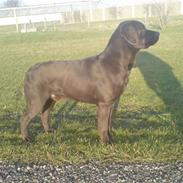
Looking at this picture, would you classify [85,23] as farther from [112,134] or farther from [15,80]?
[112,134]

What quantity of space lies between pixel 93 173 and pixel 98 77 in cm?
161

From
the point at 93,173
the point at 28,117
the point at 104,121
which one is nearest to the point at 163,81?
the point at 104,121

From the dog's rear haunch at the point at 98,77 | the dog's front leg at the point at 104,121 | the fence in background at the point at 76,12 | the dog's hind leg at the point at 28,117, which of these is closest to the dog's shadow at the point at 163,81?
the dog's front leg at the point at 104,121

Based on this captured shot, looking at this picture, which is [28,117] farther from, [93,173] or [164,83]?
[164,83]

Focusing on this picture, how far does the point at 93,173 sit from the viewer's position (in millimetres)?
4672

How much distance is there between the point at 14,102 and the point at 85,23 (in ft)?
94.6

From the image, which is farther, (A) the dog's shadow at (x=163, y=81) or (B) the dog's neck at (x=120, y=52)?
(A) the dog's shadow at (x=163, y=81)

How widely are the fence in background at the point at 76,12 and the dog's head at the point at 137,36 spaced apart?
31290 millimetres

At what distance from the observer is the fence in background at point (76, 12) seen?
37969mm

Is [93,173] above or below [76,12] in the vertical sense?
above

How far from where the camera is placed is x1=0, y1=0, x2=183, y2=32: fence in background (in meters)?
38.0

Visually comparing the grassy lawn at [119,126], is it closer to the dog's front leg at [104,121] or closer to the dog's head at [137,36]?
the dog's front leg at [104,121]

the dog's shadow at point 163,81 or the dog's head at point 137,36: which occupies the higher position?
the dog's head at point 137,36

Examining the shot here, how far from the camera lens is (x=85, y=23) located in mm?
37031
